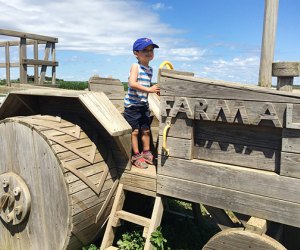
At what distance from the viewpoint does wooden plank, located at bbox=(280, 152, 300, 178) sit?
2588 millimetres

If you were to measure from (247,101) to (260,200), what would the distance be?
812 millimetres

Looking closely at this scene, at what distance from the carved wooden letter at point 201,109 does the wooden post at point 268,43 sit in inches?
21.4

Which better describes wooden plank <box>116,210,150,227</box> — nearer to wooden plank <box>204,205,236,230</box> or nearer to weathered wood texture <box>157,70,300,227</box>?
weathered wood texture <box>157,70,300,227</box>

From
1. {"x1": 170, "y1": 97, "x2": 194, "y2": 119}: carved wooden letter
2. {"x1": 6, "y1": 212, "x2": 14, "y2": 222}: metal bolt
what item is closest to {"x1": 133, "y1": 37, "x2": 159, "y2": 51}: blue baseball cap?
{"x1": 170, "y1": 97, "x2": 194, "y2": 119}: carved wooden letter

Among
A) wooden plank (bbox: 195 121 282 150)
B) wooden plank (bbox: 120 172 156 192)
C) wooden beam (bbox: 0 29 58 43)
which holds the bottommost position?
wooden plank (bbox: 120 172 156 192)

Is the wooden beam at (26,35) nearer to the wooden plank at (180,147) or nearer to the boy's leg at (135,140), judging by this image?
the boy's leg at (135,140)

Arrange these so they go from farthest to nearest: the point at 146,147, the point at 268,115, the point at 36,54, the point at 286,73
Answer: the point at 36,54
the point at 146,147
the point at 286,73
the point at 268,115

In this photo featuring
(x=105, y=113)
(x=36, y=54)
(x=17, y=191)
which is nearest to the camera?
(x=105, y=113)

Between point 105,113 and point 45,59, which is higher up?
point 45,59

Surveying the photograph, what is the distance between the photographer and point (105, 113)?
3.36 m

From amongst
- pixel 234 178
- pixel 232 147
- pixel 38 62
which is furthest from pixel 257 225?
pixel 38 62

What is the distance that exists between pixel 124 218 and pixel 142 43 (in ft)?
6.16

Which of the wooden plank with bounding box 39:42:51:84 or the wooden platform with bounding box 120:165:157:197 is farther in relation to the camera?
the wooden plank with bounding box 39:42:51:84

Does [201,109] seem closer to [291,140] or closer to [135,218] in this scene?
[291,140]
